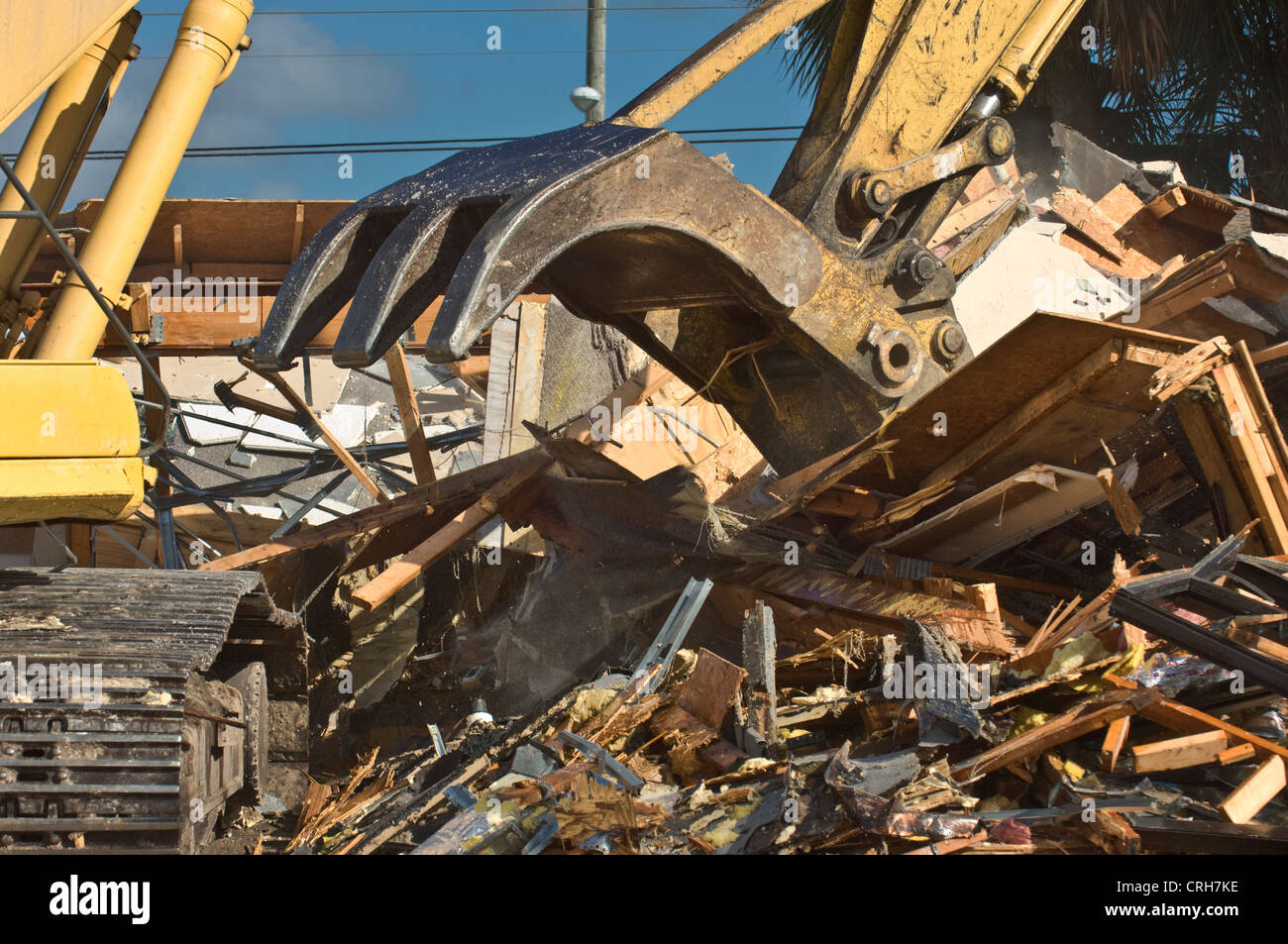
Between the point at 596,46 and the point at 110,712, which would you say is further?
the point at 596,46

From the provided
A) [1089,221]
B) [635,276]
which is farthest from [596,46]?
[635,276]

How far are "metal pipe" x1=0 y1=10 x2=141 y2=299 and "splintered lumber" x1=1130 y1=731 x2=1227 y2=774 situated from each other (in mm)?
4693

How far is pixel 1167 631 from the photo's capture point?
358 cm

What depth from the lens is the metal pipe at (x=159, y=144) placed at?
509cm

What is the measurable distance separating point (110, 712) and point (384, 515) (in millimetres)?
2991

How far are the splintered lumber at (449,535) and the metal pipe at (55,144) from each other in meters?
2.01

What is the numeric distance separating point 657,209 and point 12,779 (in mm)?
2444

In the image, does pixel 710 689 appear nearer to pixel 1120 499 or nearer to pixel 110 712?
pixel 1120 499

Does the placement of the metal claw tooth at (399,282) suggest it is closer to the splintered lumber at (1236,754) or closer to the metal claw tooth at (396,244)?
the metal claw tooth at (396,244)

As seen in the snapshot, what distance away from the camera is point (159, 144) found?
16.9ft

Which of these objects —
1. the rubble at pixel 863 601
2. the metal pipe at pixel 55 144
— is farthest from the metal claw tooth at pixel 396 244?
the metal pipe at pixel 55 144
